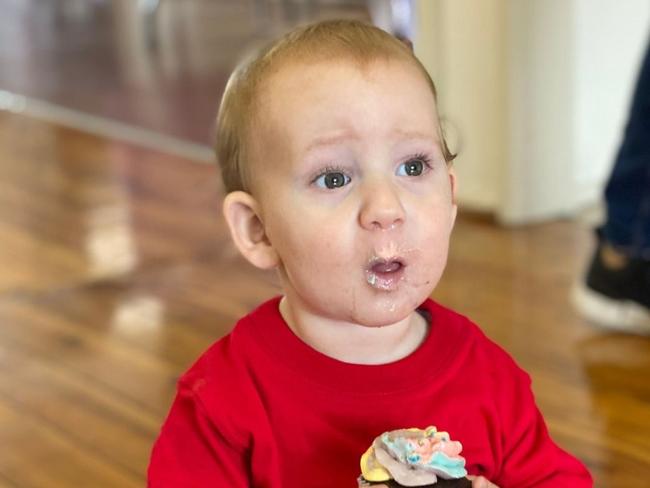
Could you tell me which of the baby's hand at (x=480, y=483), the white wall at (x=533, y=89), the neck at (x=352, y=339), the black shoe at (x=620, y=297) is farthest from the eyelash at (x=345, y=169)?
the white wall at (x=533, y=89)

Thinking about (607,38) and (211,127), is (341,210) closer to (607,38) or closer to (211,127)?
(607,38)

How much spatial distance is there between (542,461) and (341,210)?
27 cm

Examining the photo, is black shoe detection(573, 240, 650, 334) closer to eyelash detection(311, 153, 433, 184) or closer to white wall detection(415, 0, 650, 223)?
white wall detection(415, 0, 650, 223)

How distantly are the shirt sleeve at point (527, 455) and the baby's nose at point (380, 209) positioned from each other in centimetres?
20

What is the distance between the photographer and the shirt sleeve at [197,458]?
2.90 feet

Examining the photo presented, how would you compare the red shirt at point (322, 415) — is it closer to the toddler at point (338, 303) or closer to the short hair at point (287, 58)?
the toddler at point (338, 303)

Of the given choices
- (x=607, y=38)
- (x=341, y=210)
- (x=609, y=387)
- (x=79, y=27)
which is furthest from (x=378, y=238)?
(x=79, y=27)

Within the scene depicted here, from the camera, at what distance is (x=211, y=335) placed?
1811 mm

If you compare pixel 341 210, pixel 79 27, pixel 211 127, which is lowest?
pixel 79 27

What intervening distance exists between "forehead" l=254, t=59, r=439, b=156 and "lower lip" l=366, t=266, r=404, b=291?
100 millimetres

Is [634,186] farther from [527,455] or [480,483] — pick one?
[480,483]

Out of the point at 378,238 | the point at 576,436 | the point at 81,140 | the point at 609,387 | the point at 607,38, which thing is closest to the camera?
the point at 378,238

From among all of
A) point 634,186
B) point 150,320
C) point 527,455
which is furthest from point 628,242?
point 527,455

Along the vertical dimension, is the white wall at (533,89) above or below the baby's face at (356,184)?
below
